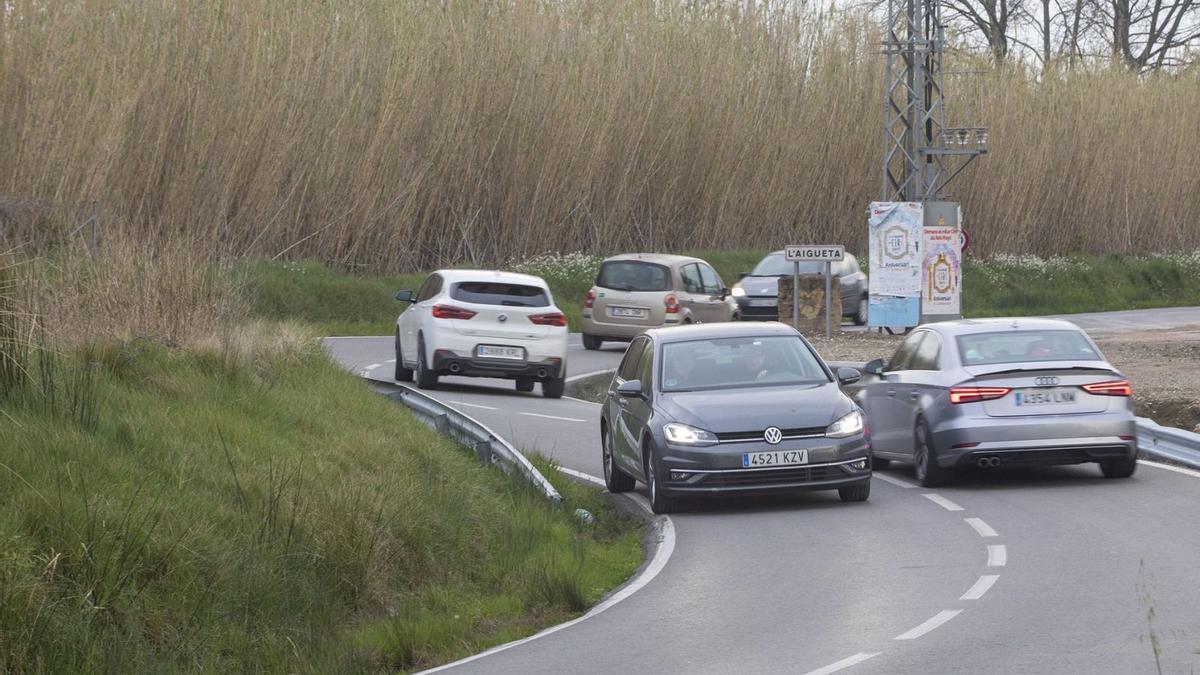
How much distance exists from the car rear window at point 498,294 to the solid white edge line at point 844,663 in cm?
1649

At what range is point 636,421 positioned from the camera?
16422mm

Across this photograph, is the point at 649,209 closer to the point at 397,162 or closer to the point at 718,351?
the point at 397,162

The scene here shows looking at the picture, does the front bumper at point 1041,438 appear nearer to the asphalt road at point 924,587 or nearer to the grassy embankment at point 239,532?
the asphalt road at point 924,587

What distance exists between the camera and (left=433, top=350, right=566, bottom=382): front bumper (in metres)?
25.3

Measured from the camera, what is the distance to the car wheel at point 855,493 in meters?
15.8

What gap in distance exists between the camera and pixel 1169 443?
59.3 ft

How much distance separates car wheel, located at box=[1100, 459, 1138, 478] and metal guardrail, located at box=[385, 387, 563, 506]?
15.3 ft

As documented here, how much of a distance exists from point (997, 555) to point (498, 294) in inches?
540

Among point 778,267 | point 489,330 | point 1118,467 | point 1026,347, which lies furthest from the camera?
point 778,267

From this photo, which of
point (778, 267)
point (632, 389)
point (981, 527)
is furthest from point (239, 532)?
point (778, 267)

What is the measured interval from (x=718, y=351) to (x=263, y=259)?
25566mm

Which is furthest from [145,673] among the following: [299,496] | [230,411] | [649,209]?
[649,209]

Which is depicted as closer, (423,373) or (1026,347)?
(1026,347)

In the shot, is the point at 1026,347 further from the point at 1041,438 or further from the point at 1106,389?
the point at 1041,438
